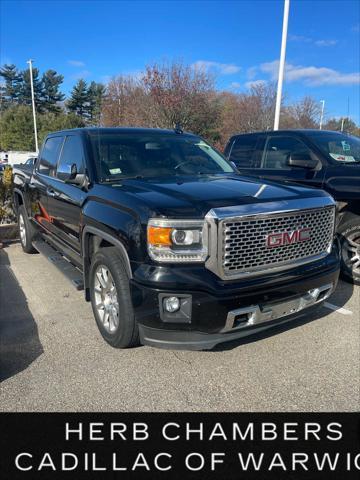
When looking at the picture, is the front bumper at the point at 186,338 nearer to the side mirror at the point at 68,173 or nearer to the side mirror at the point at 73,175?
the side mirror at the point at 73,175

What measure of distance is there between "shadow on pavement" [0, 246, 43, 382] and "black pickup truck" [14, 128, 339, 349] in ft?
2.11

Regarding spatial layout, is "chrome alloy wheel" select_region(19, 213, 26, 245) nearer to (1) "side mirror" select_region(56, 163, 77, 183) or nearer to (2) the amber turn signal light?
(1) "side mirror" select_region(56, 163, 77, 183)

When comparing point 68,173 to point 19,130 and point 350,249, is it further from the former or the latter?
point 19,130

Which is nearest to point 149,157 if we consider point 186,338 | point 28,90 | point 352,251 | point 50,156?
point 50,156

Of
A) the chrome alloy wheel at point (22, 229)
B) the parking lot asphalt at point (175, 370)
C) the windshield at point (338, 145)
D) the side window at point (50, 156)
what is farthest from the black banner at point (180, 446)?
the chrome alloy wheel at point (22, 229)

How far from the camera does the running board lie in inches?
157

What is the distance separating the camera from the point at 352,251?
514cm

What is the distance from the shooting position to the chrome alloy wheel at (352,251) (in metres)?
5.10

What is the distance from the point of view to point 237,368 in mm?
3215

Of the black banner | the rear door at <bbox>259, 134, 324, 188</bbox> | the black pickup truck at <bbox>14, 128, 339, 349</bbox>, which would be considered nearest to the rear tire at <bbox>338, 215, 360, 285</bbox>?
the rear door at <bbox>259, 134, 324, 188</bbox>

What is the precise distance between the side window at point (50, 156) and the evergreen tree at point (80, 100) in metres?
56.2

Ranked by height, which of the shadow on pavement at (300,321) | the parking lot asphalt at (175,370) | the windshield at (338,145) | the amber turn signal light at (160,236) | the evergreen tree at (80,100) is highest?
the evergreen tree at (80,100)

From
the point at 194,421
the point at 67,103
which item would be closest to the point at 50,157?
the point at 194,421

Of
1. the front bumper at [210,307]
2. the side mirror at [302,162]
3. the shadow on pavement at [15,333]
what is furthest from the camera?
the side mirror at [302,162]
